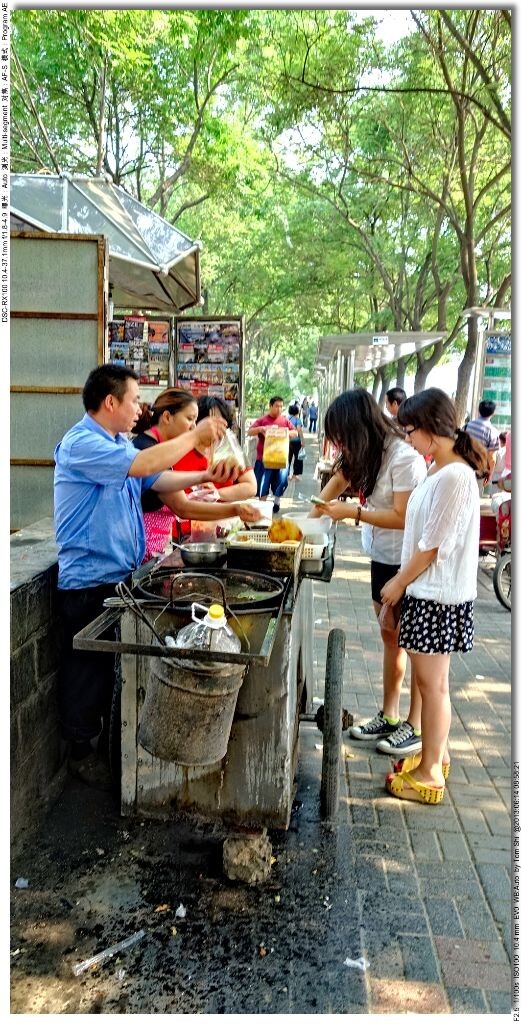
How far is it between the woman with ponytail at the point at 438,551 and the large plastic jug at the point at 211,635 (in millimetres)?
1270

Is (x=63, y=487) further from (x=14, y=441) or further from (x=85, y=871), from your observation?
(x=14, y=441)

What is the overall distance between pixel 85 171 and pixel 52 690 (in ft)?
45.6

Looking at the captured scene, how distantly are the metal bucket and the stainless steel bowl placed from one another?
0.77m

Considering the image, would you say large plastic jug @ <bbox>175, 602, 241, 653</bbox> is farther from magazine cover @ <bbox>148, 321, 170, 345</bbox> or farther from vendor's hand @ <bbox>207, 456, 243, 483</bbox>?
magazine cover @ <bbox>148, 321, 170, 345</bbox>

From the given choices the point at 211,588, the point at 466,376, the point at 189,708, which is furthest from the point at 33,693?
the point at 466,376

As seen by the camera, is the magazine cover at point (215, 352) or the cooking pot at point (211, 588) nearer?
the cooking pot at point (211, 588)

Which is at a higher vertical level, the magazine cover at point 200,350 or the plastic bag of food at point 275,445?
the magazine cover at point 200,350

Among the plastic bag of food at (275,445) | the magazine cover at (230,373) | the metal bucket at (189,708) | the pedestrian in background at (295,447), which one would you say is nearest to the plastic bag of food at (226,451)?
the metal bucket at (189,708)

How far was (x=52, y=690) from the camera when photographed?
3.40m

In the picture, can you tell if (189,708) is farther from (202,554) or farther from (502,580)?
(502,580)

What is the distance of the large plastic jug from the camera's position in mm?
2338

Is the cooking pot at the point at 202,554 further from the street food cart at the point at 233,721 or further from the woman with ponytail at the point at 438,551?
the woman with ponytail at the point at 438,551

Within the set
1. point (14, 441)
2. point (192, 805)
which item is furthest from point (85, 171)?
point (192, 805)

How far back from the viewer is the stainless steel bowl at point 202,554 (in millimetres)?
3252
